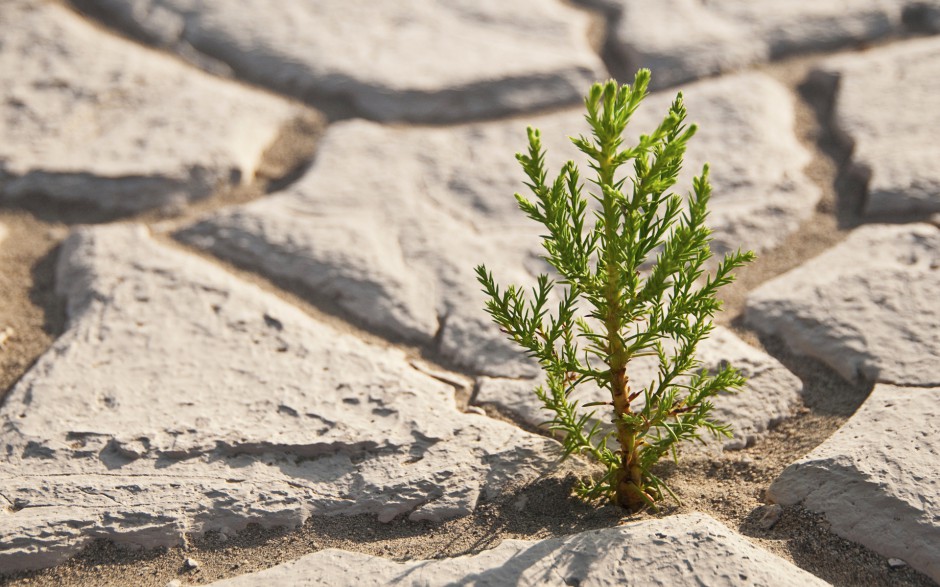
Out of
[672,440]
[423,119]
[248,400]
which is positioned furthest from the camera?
[423,119]

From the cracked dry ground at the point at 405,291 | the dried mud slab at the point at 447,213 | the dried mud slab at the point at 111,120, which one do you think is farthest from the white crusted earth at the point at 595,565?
the dried mud slab at the point at 111,120

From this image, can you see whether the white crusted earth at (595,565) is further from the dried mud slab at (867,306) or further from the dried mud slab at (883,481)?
the dried mud slab at (867,306)

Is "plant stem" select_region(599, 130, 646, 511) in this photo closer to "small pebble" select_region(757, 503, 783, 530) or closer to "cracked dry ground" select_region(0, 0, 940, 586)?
"cracked dry ground" select_region(0, 0, 940, 586)

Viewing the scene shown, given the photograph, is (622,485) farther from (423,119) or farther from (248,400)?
(423,119)

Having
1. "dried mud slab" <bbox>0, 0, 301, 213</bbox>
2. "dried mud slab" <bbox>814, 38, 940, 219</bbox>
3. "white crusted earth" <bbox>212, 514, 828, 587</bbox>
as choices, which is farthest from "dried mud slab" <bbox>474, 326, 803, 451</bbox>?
"dried mud slab" <bbox>0, 0, 301, 213</bbox>

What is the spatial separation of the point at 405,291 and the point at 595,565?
0.89 meters

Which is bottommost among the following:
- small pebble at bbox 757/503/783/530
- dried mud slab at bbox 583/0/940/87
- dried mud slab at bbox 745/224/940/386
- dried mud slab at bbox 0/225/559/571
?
dried mud slab at bbox 0/225/559/571

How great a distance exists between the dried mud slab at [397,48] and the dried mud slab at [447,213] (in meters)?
0.13

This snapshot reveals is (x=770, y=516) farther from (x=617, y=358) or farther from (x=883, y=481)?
(x=617, y=358)

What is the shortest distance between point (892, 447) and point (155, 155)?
1.94 m

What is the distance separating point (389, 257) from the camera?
2312 millimetres

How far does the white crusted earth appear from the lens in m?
1.50

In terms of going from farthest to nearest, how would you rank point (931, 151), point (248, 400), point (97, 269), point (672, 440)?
point (931, 151)
point (97, 269)
point (248, 400)
point (672, 440)

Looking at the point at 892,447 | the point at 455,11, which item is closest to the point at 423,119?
the point at 455,11
